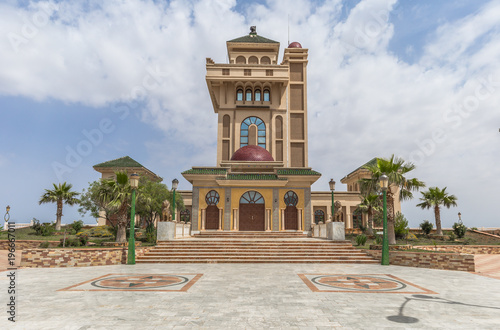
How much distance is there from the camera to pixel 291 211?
26875 mm

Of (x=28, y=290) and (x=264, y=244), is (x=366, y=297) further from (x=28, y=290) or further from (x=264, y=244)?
(x=264, y=244)

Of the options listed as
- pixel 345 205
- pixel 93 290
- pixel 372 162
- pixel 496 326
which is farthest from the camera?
pixel 372 162

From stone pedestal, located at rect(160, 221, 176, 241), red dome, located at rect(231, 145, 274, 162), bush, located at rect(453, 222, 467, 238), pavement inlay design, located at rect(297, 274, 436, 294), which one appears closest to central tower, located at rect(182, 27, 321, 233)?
red dome, located at rect(231, 145, 274, 162)

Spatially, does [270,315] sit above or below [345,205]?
below

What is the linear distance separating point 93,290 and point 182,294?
255 centimetres

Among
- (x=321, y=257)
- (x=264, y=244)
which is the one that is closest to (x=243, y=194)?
(x=264, y=244)

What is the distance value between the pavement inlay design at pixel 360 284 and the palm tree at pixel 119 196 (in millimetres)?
13964

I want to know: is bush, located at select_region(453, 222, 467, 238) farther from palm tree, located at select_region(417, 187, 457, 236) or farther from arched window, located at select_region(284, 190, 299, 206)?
arched window, located at select_region(284, 190, 299, 206)

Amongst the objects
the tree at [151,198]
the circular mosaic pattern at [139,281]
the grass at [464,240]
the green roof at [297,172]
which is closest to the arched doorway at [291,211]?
the green roof at [297,172]

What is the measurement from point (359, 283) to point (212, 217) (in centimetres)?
1787

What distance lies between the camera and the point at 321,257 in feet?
54.1

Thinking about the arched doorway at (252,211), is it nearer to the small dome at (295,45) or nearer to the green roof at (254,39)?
the green roof at (254,39)

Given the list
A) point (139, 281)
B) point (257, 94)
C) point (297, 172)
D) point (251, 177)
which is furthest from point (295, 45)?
point (139, 281)

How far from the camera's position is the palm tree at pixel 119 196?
21016mm
